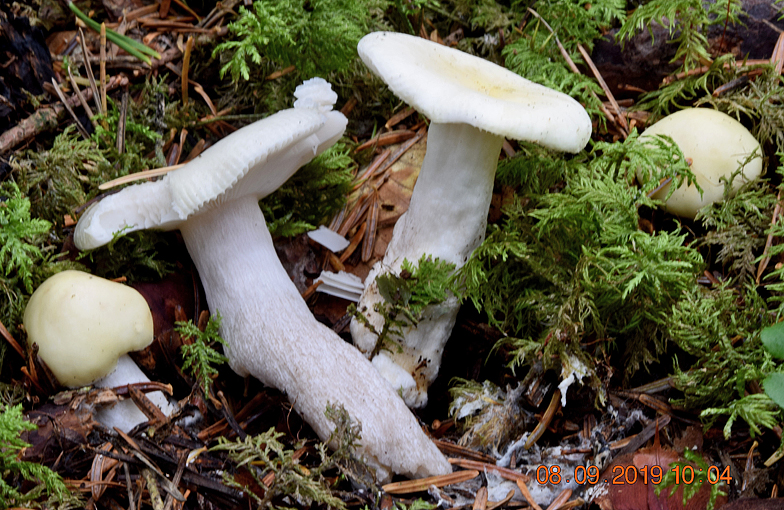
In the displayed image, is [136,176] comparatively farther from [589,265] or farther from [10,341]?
[589,265]

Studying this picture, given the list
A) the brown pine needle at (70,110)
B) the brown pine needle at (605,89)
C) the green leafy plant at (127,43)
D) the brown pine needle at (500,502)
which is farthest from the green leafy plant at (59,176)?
the brown pine needle at (605,89)

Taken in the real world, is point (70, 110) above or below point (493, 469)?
above

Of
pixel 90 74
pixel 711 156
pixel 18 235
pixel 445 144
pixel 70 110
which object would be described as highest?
pixel 90 74

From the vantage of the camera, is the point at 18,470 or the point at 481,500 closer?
the point at 18,470

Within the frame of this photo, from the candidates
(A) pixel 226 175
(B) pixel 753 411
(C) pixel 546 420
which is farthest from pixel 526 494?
(A) pixel 226 175

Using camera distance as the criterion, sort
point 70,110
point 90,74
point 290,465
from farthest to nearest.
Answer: point 90,74
point 70,110
point 290,465

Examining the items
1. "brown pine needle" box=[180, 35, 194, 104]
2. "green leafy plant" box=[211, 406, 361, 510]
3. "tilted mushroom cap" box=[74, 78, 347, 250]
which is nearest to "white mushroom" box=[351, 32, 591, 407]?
"tilted mushroom cap" box=[74, 78, 347, 250]
